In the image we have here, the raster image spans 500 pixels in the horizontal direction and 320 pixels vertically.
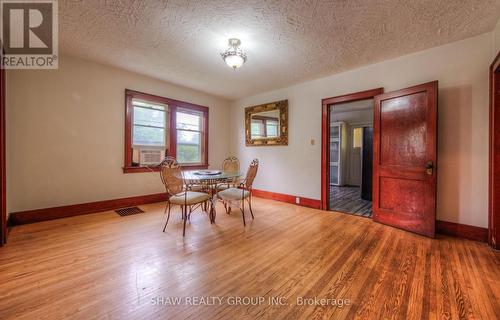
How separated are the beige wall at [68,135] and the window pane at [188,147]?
3.04 feet

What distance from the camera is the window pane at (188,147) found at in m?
4.74

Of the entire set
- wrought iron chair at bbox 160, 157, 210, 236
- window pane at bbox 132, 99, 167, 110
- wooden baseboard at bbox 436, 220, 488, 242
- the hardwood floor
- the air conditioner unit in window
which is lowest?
the hardwood floor

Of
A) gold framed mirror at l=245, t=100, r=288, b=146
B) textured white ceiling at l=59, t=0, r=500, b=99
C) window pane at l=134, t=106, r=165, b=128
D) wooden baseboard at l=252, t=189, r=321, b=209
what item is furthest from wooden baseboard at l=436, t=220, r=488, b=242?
window pane at l=134, t=106, r=165, b=128

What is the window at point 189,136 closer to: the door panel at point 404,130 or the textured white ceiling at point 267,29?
the textured white ceiling at point 267,29

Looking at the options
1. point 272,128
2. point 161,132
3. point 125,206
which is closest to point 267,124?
point 272,128

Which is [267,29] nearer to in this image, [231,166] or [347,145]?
[231,166]

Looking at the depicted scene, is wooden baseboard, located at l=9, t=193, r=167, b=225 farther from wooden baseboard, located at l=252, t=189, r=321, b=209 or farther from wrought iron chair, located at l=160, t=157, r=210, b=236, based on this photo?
wooden baseboard, located at l=252, t=189, r=321, b=209

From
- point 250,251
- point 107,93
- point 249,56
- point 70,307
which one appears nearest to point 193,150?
point 107,93

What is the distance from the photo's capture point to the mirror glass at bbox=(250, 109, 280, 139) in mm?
4721

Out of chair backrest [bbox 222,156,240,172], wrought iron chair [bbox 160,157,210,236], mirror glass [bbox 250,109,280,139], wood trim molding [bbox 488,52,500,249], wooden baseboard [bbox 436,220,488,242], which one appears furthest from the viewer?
mirror glass [bbox 250,109,280,139]

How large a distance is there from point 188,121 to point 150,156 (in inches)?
49.8

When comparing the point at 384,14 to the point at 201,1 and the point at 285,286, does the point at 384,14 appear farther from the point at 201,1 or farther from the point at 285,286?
the point at 285,286

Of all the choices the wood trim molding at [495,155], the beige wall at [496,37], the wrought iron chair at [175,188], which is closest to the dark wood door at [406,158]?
the wood trim molding at [495,155]

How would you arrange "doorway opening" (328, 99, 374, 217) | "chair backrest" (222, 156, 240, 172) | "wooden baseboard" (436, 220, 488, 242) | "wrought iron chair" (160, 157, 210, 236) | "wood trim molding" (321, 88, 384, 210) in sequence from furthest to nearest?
"doorway opening" (328, 99, 374, 217), "chair backrest" (222, 156, 240, 172), "wood trim molding" (321, 88, 384, 210), "wrought iron chair" (160, 157, 210, 236), "wooden baseboard" (436, 220, 488, 242)
